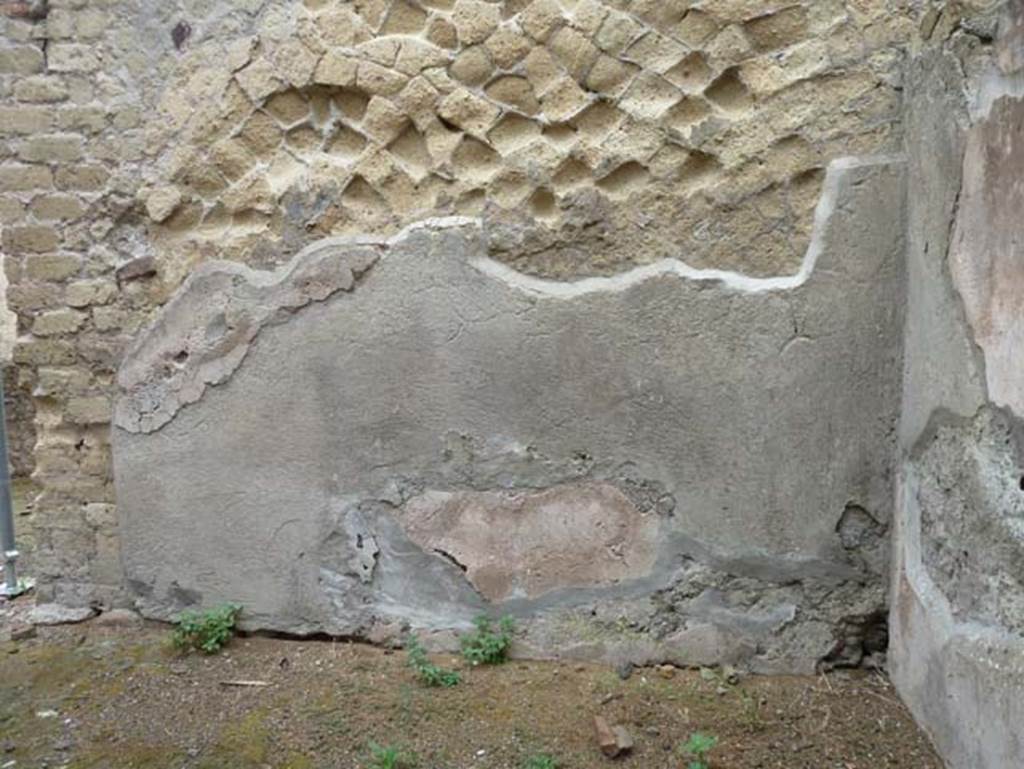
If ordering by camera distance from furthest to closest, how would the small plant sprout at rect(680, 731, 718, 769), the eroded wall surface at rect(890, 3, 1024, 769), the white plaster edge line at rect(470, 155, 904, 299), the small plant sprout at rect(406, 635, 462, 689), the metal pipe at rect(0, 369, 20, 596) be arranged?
the metal pipe at rect(0, 369, 20, 596)
the small plant sprout at rect(406, 635, 462, 689)
the white plaster edge line at rect(470, 155, 904, 299)
the small plant sprout at rect(680, 731, 718, 769)
the eroded wall surface at rect(890, 3, 1024, 769)

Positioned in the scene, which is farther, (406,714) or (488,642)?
(488,642)

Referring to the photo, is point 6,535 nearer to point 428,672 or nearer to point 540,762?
point 428,672

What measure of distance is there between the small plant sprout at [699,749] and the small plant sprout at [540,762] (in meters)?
0.32

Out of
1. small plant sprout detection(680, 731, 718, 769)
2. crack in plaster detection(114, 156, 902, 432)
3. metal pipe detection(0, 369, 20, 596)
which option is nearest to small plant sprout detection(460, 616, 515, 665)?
small plant sprout detection(680, 731, 718, 769)

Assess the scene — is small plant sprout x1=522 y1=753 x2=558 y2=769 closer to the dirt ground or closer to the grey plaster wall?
the dirt ground

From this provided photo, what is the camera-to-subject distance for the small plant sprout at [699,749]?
197cm

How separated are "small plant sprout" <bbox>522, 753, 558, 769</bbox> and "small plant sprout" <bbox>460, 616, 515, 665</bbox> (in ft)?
1.37

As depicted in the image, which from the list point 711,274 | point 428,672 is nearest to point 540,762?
point 428,672

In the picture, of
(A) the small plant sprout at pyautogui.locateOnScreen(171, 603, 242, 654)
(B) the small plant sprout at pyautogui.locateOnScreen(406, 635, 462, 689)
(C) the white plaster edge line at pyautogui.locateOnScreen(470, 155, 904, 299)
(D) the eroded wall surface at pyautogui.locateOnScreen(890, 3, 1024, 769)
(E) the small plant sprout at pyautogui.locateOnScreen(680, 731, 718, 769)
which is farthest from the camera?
(A) the small plant sprout at pyautogui.locateOnScreen(171, 603, 242, 654)

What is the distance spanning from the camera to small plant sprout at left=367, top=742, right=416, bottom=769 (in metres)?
2.00

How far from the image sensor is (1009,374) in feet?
5.26

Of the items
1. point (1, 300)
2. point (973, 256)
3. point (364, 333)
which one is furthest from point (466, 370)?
point (1, 300)

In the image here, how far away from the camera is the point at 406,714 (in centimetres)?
222

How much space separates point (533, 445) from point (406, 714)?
82cm
